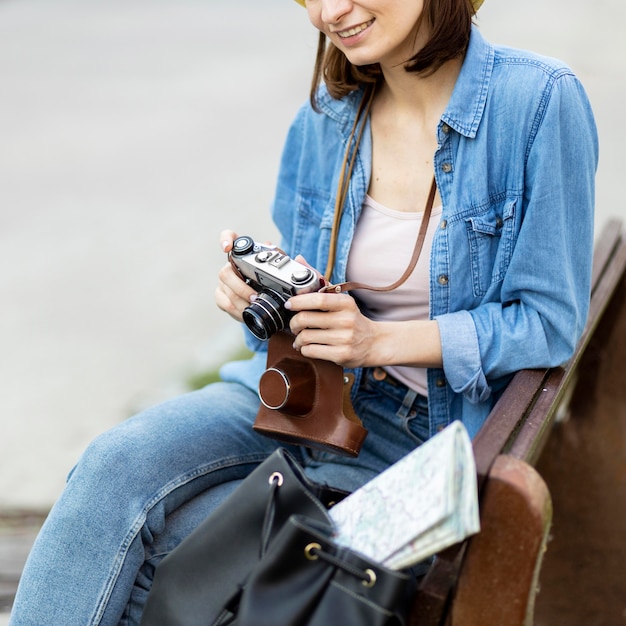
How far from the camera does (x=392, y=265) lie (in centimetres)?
164

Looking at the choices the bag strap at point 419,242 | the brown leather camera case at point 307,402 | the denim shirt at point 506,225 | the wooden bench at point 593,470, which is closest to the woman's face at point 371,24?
the denim shirt at point 506,225

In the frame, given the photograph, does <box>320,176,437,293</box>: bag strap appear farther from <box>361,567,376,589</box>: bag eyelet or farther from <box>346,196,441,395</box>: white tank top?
<box>361,567,376,589</box>: bag eyelet

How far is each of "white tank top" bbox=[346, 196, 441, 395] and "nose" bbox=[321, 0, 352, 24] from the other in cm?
35

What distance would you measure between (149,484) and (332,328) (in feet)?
1.29

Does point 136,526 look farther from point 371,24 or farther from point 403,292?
point 371,24

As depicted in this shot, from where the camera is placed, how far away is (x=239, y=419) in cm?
164

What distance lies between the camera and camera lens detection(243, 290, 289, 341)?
1451 millimetres

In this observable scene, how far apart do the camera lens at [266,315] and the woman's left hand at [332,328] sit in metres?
0.03

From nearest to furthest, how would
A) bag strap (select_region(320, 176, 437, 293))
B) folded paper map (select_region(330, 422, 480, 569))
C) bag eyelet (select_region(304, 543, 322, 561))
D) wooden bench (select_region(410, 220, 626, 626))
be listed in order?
folded paper map (select_region(330, 422, 480, 569)) < bag eyelet (select_region(304, 543, 322, 561)) < bag strap (select_region(320, 176, 437, 293)) < wooden bench (select_region(410, 220, 626, 626))

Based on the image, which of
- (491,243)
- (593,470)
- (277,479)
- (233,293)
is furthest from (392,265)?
(593,470)

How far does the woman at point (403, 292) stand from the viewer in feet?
4.60

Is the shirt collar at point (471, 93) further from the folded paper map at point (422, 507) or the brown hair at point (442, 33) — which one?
the folded paper map at point (422, 507)

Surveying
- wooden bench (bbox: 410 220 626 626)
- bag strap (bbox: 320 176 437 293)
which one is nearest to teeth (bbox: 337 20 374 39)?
bag strap (bbox: 320 176 437 293)

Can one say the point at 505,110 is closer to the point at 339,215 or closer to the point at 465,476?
the point at 339,215
